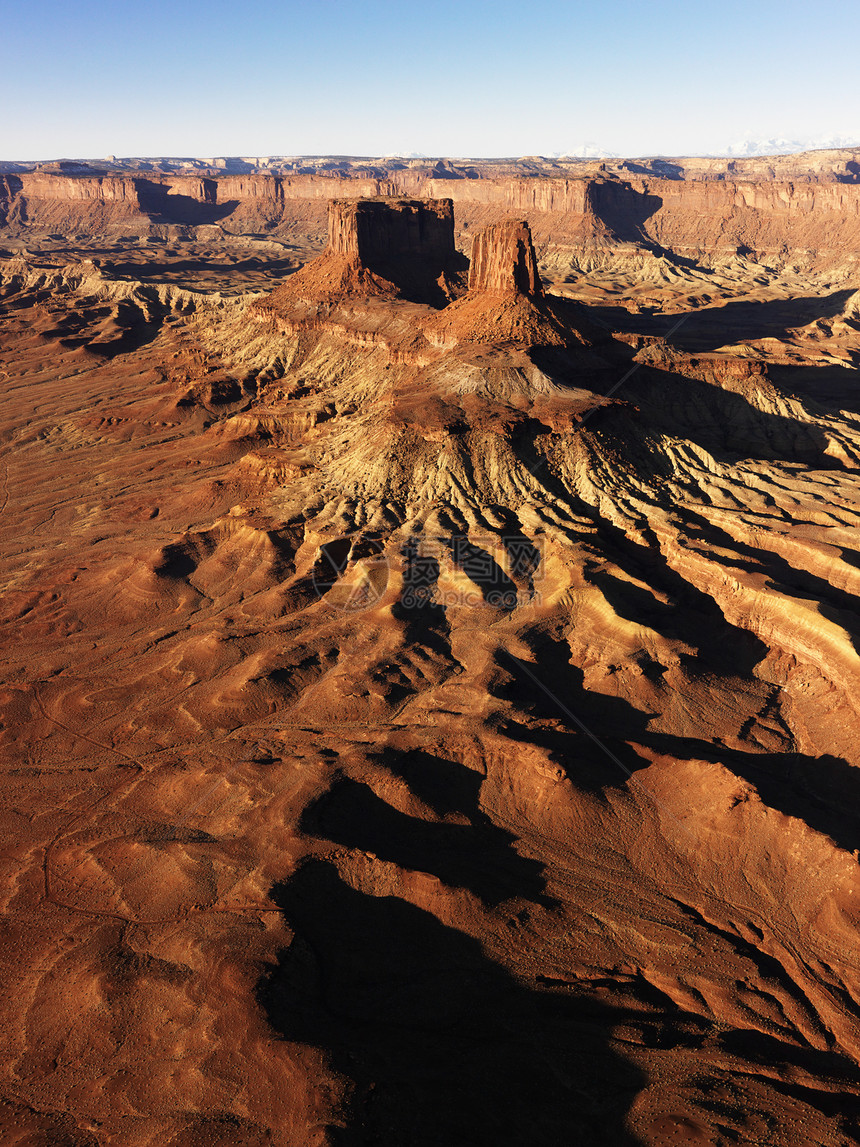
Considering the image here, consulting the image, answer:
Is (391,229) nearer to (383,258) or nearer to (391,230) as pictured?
(391,230)

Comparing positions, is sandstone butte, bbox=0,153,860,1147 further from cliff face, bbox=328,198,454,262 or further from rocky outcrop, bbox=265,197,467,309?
cliff face, bbox=328,198,454,262

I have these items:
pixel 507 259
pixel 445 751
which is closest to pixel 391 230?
pixel 507 259

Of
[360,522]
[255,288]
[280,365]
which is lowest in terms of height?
[360,522]

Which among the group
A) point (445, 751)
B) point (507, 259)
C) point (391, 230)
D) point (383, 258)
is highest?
point (391, 230)

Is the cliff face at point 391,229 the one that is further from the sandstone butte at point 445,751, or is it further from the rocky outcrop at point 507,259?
the rocky outcrop at point 507,259

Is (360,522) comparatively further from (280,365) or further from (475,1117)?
(280,365)

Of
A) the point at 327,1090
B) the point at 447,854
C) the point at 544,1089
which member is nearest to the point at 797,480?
the point at 447,854

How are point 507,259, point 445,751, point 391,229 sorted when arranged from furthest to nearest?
point 391,229 → point 507,259 → point 445,751
